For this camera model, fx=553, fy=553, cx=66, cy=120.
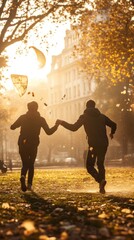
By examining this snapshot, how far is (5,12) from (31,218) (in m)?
17.5

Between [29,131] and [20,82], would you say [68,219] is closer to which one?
[29,131]

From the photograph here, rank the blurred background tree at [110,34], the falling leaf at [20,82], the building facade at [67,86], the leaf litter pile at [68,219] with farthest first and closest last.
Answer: the building facade at [67,86] < the blurred background tree at [110,34] < the falling leaf at [20,82] < the leaf litter pile at [68,219]

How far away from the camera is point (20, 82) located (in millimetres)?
21156

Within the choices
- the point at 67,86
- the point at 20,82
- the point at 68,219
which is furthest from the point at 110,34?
the point at 67,86

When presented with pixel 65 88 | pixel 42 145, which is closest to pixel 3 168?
pixel 42 145

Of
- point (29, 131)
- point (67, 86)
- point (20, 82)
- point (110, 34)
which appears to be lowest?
point (29, 131)

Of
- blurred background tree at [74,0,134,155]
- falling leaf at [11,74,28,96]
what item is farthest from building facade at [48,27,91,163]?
falling leaf at [11,74,28,96]

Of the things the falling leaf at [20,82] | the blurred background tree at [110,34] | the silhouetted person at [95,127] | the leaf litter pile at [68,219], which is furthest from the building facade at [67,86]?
the leaf litter pile at [68,219]

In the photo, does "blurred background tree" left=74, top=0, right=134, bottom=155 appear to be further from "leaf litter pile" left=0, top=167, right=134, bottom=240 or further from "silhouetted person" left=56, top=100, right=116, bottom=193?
"leaf litter pile" left=0, top=167, right=134, bottom=240

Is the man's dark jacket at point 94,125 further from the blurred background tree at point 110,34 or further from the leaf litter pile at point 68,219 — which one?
the blurred background tree at point 110,34

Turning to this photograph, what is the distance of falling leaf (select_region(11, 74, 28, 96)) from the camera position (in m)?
20.9

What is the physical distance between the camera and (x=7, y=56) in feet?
93.8

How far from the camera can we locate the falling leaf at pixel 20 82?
20.9 metres

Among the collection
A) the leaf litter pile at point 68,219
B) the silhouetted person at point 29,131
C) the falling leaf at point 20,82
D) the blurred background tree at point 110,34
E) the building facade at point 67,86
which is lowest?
the leaf litter pile at point 68,219
